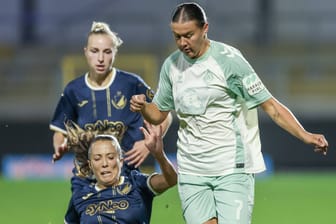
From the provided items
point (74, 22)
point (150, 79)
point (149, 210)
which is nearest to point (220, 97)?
point (149, 210)

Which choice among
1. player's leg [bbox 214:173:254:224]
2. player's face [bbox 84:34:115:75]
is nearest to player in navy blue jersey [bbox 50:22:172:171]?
player's face [bbox 84:34:115:75]

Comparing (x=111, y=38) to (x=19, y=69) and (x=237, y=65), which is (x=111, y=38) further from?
(x=19, y=69)

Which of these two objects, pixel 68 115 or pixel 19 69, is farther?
Answer: pixel 19 69

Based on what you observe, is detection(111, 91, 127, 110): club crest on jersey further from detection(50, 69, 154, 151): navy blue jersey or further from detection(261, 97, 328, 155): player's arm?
detection(261, 97, 328, 155): player's arm

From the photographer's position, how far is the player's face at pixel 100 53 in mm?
7773

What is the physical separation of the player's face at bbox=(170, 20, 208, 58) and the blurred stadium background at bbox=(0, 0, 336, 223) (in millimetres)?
8135

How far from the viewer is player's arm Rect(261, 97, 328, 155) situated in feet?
21.4

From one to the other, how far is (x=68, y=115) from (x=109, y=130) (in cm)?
41

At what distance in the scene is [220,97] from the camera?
6.78 m

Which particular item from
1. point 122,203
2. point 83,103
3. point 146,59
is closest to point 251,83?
point 122,203

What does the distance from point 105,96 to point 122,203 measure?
1.03 metres

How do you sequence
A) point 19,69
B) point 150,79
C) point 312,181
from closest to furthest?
1. point 312,181
2. point 150,79
3. point 19,69

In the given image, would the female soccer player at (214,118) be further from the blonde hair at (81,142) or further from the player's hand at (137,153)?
the blonde hair at (81,142)

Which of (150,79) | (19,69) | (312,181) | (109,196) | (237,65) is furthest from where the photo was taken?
(19,69)
